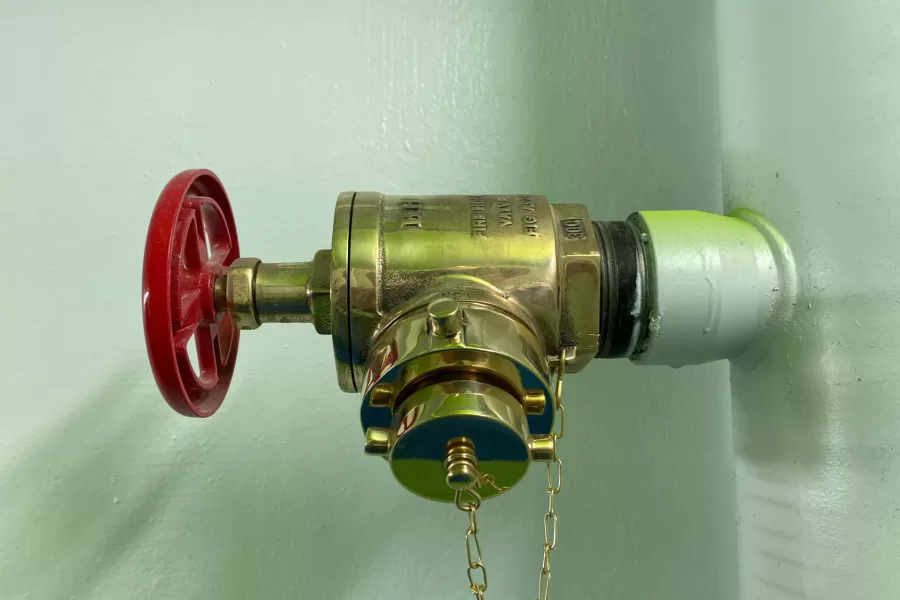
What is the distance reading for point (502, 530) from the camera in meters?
0.60

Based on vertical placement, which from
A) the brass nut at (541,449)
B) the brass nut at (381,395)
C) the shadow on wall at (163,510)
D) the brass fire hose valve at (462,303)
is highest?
the brass fire hose valve at (462,303)

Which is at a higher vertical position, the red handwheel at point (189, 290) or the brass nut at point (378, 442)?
the red handwheel at point (189, 290)

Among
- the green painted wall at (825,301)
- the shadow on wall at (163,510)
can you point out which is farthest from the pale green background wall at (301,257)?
the green painted wall at (825,301)

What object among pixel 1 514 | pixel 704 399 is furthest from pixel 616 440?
pixel 1 514

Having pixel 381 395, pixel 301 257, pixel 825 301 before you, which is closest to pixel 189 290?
pixel 381 395

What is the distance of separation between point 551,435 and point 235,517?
38 centimetres

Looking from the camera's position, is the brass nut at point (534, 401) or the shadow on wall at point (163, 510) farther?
the shadow on wall at point (163, 510)

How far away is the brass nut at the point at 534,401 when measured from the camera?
356mm

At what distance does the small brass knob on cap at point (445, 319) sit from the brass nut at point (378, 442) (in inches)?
2.4

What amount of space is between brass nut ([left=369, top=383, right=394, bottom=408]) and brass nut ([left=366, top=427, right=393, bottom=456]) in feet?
0.06

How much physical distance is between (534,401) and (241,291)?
20 centimetres

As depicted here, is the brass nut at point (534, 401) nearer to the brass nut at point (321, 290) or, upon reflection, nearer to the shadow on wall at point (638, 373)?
the brass nut at point (321, 290)

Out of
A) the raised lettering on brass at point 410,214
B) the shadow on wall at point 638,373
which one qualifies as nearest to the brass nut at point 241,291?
the raised lettering on brass at point 410,214

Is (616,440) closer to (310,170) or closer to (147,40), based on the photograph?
(310,170)
